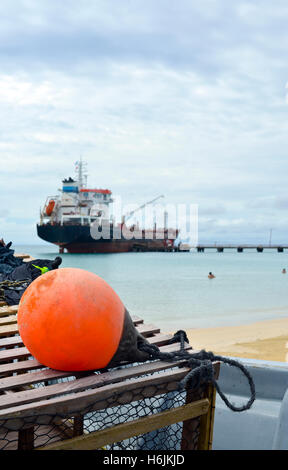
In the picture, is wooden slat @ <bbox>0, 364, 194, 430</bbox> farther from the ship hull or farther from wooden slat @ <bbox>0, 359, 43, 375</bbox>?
the ship hull

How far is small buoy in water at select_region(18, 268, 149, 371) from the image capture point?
1.99 m

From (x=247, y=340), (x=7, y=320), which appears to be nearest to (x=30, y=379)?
(x=7, y=320)

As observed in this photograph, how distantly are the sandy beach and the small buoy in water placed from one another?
861 centimetres

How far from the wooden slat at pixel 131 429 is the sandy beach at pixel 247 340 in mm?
8343

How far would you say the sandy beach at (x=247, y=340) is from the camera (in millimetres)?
10726

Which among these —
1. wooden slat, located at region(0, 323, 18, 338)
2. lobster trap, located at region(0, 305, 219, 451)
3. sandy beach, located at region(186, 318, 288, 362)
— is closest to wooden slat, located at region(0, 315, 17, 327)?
wooden slat, located at region(0, 323, 18, 338)

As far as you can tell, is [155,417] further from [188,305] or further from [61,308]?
[188,305]

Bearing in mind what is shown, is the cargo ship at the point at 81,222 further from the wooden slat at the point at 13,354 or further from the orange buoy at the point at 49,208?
the wooden slat at the point at 13,354

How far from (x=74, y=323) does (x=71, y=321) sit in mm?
19

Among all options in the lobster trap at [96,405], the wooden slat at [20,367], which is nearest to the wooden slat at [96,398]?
the lobster trap at [96,405]

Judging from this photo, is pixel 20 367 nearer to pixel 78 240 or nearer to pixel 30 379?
pixel 30 379

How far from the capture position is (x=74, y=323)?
1974 millimetres

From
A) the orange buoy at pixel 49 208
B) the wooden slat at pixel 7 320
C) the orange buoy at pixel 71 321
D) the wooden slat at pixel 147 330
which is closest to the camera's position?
the orange buoy at pixel 71 321

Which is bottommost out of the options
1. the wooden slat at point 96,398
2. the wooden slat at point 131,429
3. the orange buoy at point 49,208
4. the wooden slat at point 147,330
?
the wooden slat at point 131,429
